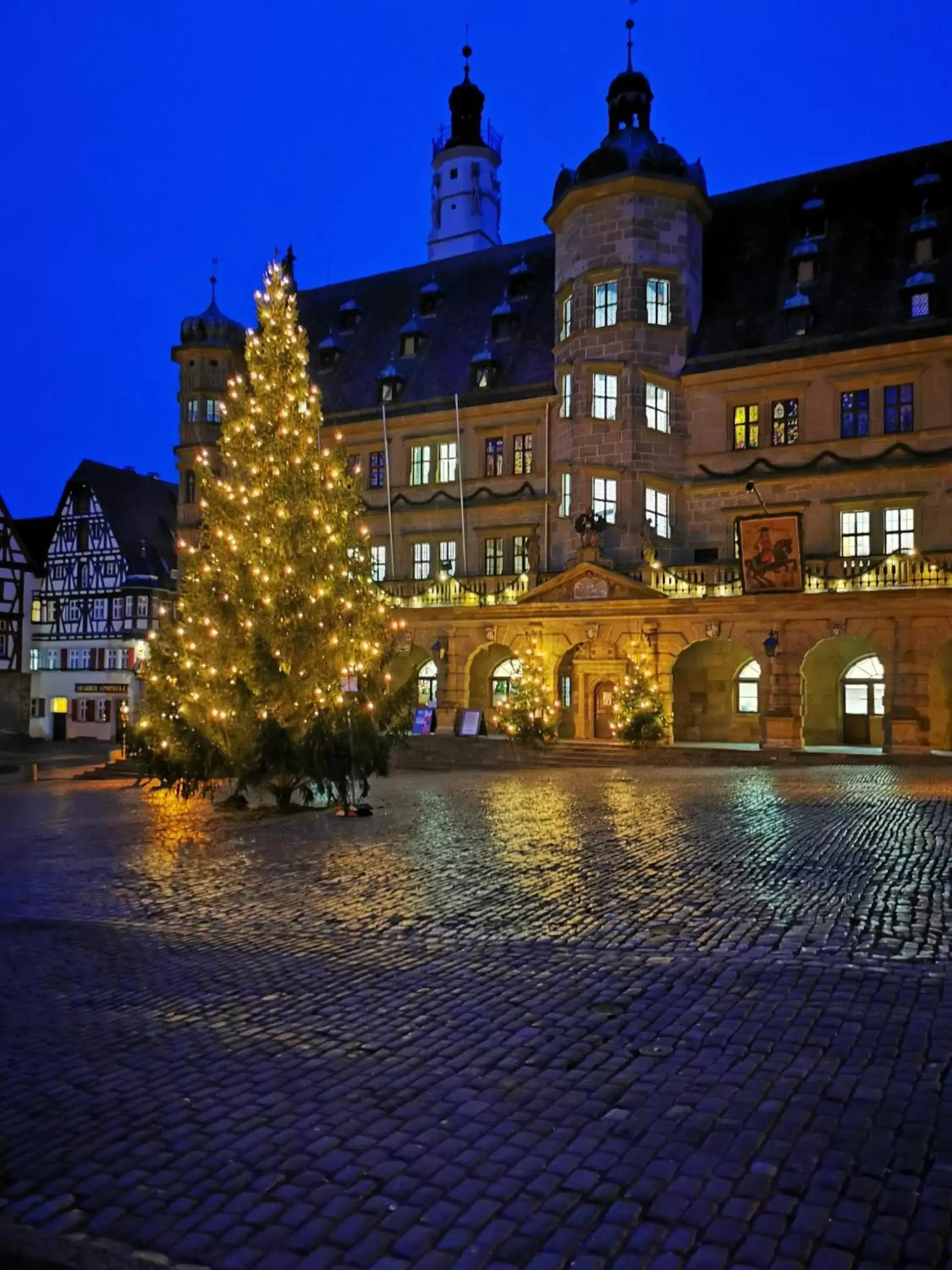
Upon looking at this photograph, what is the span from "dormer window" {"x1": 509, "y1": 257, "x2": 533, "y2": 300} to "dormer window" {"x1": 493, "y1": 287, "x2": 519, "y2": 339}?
110 centimetres

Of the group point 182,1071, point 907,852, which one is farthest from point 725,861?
point 182,1071

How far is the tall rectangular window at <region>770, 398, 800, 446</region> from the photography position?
34969 mm

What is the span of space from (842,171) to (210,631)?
1280 inches

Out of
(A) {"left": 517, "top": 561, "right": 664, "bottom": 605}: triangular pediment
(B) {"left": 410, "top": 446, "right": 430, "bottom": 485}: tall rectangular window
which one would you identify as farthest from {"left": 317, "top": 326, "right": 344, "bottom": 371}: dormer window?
(A) {"left": 517, "top": 561, "right": 664, "bottom": 605}: triangular pediment

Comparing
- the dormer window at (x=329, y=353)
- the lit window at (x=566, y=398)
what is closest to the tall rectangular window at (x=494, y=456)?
the lit window at (x=566, y=398)

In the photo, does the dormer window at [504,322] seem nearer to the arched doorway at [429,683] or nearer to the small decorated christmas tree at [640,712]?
the arched doorway at [429,683]

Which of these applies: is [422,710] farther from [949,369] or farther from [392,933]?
[392,933]

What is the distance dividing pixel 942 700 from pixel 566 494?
1367cm

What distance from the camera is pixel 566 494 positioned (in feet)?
121

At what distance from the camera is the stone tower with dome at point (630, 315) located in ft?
117

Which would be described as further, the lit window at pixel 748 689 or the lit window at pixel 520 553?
the lit window at pixel 520 553

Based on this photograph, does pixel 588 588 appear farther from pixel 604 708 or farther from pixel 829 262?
pixel 829 262

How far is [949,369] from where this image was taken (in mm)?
32500

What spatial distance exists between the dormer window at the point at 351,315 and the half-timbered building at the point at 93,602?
596 inches
